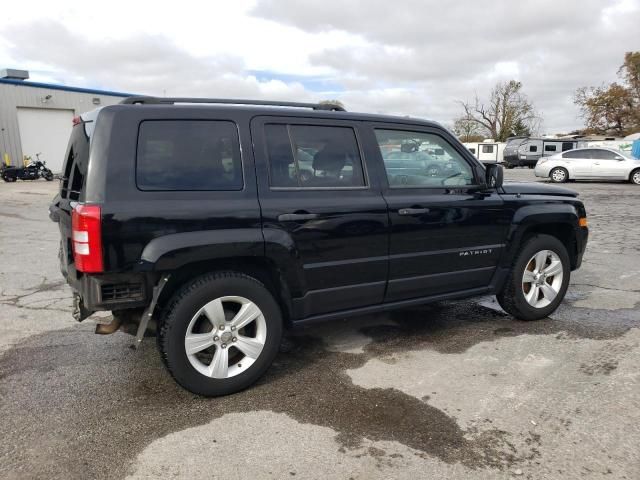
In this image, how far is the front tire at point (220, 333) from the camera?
314 centimetres

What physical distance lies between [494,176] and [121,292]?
9.95ft

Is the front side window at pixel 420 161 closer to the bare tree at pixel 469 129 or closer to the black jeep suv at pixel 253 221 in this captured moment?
the black jeep suv at pixel 253 221

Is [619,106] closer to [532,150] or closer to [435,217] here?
[532,150]

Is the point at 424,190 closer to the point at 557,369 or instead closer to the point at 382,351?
the point at 382,351

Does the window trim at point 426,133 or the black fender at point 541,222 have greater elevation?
the window trim at point 426,133

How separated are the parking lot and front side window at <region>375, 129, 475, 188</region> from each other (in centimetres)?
134

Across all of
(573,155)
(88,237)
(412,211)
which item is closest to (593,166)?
(573,155)

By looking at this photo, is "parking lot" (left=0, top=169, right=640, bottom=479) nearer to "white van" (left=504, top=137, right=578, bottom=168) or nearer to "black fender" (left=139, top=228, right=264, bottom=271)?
"black fender" (left=139, top=228, right=264, bottom=271)

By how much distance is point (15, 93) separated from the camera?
25938mm

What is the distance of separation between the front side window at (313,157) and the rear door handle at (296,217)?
0.21 m

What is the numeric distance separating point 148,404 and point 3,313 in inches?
107

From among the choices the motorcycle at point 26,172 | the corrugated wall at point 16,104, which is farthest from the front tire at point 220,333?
the corrugated wall at point 16,104

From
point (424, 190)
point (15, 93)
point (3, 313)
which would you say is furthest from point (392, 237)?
point (15, 93)

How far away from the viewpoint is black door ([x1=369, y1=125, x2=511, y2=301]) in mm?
3867
